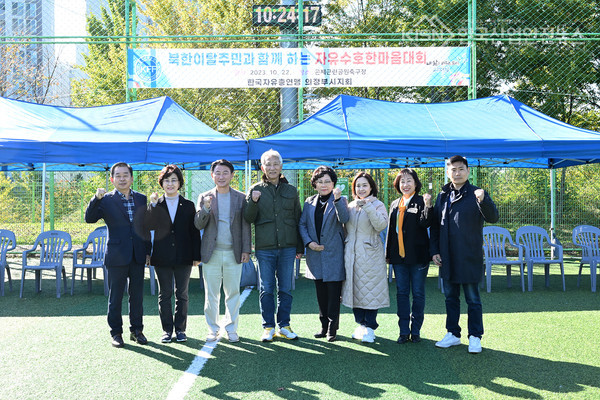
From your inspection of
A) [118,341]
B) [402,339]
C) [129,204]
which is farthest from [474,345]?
[129,204]

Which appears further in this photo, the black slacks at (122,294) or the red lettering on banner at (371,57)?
the red lettering on banner at (371,57)

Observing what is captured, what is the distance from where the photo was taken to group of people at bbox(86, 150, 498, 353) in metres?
4.69

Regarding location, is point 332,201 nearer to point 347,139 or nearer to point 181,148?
point 347,139

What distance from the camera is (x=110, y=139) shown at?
7480mm

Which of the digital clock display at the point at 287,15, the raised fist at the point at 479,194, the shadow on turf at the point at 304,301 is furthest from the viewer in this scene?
the digital clock display at the point at 287,15

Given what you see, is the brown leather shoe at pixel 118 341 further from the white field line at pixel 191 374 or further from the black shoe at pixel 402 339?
the black shoe at pixel 402 339

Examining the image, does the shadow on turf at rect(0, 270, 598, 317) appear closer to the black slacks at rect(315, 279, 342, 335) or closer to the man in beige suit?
the black slacks at rect(315, 279, 342, 335)

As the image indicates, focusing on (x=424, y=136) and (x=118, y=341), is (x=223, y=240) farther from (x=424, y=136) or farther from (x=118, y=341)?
(x=424, y=136)

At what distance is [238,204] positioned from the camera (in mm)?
4855

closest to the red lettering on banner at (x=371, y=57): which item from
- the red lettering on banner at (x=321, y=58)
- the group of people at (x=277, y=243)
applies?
the red lettering on banner at (x=321, y=58)

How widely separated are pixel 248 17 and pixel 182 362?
12.1 meters

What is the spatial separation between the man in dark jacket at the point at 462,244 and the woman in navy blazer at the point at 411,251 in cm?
15

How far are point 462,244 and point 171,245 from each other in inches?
106

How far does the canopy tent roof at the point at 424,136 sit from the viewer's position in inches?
291
